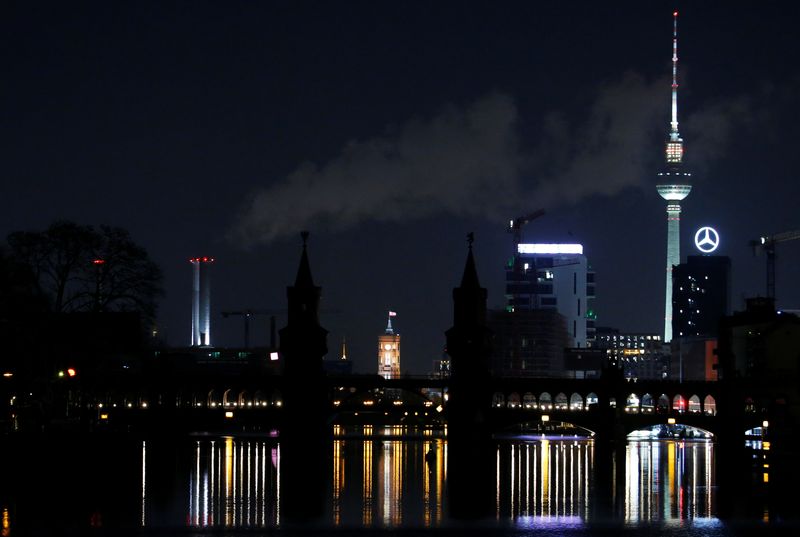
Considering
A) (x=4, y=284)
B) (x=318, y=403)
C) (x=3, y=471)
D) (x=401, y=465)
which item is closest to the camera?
(x=3, y=471)

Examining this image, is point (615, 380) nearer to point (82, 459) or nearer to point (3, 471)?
point (82, 459)

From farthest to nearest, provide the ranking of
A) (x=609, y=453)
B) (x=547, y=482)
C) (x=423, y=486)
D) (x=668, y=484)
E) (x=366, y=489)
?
(x=609, y=453) → (x=547, y=482) → (x=668, y=484) → (x=423, y=486) → (x=366, y=489)

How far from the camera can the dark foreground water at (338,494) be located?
9056cm

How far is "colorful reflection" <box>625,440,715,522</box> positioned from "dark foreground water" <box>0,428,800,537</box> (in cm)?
12

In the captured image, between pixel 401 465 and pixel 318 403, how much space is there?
45.9 metres

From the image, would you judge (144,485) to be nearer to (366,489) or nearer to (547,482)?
(366,489)

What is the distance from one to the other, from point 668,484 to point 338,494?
26280 millimetres

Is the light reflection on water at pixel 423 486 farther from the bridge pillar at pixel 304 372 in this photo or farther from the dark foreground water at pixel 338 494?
the bridge pillar at pixel 304 372

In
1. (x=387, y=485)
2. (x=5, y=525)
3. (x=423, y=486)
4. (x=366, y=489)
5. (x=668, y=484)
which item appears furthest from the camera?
(x=668, y=484)

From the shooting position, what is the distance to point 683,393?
192 metres

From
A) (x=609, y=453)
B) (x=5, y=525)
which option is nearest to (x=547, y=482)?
(x=609, y=453)

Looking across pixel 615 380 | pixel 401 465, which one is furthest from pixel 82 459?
pixel 615 380

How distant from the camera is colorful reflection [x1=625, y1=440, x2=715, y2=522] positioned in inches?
4021

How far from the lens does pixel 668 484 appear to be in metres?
124
